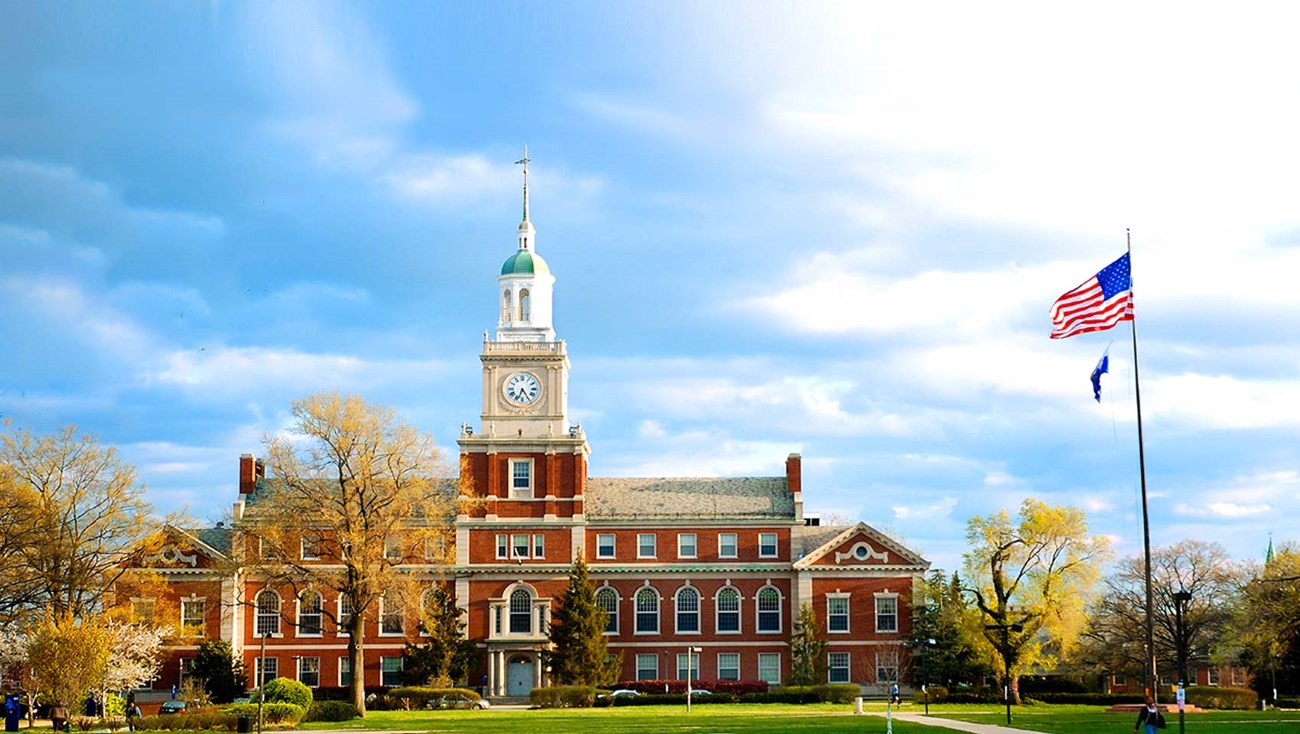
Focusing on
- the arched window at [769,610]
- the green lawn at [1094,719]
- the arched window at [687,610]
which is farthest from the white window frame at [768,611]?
the green lawn at [1094,719]

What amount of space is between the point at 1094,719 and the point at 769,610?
33.4 m

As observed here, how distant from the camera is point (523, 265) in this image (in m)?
88.9

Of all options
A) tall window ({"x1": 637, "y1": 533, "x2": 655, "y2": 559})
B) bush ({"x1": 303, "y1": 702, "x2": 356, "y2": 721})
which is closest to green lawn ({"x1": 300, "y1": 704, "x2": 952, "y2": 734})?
bush ({"x1": 303, "y1": 702, "x2": 356, "y2": 721})

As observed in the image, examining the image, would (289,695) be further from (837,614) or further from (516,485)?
(837,614)

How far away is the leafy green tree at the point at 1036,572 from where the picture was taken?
240 feet

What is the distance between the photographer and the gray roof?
8769cm

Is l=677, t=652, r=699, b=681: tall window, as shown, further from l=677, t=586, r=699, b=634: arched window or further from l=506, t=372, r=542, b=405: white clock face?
l=506, t=372, r=542, b=405: white clock face

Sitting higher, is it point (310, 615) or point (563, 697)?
point (310, 615)

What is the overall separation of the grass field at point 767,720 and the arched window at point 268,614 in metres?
18.5

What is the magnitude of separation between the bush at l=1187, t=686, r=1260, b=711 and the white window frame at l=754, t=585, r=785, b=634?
24.4 metres

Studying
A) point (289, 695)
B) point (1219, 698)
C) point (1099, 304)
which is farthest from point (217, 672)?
point (1099, 304)

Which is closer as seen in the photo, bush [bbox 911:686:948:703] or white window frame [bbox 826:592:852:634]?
bush [bbox 911:686:948:703]

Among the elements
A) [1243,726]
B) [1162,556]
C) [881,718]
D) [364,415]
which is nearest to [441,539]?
[364,415]

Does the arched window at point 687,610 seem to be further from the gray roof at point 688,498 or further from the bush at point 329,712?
the bush at point 329,712
